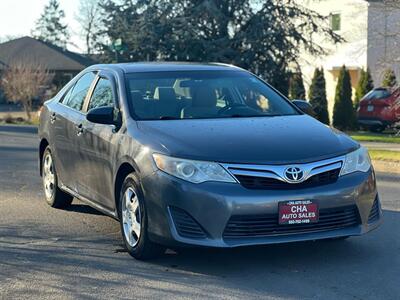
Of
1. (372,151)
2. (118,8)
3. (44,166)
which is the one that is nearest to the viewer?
(44,166)

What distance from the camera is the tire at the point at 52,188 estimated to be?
324 inches

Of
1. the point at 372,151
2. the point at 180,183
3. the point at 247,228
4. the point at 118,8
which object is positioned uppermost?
the point at 118,8

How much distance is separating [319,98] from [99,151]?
21238 mm

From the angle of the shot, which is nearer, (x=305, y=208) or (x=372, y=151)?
(x=305, y=208)

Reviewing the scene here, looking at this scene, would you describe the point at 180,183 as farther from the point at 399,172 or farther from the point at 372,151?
the point at 372,151

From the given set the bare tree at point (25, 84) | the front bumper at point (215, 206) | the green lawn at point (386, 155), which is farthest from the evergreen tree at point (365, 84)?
the front bumper at point (215, 206)

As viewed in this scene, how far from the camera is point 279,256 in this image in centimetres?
609

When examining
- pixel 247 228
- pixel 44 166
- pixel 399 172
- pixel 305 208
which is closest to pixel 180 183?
Result: pixel 247 228

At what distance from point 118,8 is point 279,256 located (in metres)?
25.6

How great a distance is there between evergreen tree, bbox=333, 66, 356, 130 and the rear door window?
18108mm

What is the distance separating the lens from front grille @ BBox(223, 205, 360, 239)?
542 cm

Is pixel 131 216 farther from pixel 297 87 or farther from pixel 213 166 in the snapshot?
pixel 297 87

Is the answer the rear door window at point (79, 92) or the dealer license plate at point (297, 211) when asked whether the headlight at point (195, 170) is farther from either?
the rear door window at point (79, 92)

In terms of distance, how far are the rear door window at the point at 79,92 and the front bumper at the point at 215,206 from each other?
7.53ft
